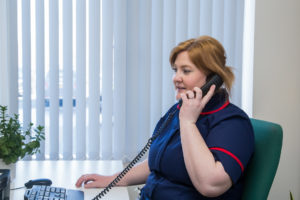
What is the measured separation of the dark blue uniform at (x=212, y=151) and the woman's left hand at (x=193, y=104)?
0.07 meters

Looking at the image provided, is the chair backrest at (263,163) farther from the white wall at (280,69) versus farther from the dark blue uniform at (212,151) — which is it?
the white wall at (280,69)

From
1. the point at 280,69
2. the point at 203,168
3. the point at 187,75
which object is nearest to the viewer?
the point at 203,168

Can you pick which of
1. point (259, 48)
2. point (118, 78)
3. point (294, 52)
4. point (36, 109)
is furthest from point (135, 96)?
point (294, 52)

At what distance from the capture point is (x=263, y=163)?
Answer: 1232 millimetres

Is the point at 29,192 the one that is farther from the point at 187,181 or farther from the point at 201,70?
the point at 201,70

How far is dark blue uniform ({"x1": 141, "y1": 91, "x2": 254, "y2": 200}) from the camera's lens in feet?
3.95

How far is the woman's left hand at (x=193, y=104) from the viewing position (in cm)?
130

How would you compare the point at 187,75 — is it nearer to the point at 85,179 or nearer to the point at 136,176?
the point at 136,176

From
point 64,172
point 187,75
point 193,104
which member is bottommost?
point 64,172

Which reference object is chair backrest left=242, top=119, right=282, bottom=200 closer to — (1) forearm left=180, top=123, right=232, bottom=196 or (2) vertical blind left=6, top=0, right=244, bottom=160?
(1) forearm left=180, top=123, right=232, bottom=196

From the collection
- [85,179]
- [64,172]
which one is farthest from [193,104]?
[64,172]

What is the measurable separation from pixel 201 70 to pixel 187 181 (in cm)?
44

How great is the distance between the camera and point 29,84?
218cm

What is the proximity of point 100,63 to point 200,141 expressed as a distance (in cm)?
120
